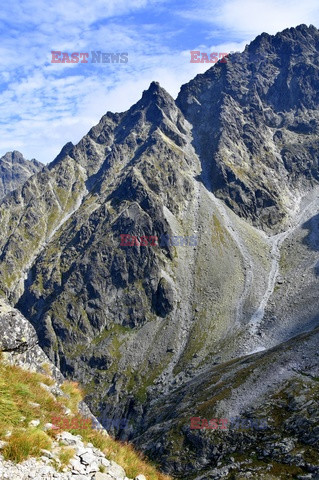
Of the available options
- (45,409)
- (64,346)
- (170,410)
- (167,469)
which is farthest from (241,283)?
(45,409)

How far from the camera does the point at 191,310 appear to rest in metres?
132

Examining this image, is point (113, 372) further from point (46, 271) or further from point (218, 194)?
point (218, 194)

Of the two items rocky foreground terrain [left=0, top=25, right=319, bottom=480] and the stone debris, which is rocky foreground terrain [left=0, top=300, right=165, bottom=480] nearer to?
the stone debris

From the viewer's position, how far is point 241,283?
447ft

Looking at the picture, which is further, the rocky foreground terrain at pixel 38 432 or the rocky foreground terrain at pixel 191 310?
the rocky foreground terrain at pixel 191 310

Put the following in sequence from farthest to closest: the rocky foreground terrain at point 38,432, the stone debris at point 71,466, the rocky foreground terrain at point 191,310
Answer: the rocky foreground terrain at point 191,310 < the rocky foreground terrain at point 38,432 < the stone debris at point 71,466

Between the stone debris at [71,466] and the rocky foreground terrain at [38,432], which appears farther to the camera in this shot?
the rocky foreground terrain at [38,432]

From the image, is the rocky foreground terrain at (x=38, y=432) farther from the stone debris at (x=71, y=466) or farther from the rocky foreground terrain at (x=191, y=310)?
the rocky foreground terrain at (x=191, y=310)

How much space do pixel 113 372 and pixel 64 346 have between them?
26952 millimetres

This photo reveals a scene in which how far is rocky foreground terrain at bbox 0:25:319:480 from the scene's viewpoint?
5525 centimetres

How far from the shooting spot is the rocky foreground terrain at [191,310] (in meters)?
55.2

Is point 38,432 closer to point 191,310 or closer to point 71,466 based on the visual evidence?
point 71,466

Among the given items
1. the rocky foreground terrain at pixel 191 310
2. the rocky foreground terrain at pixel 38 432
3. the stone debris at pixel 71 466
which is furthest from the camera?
the rocky foreground terrain at pixel 191 310

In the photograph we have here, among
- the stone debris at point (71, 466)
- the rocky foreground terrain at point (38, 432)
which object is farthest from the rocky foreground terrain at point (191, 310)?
the stone debris at point (71, 466)
